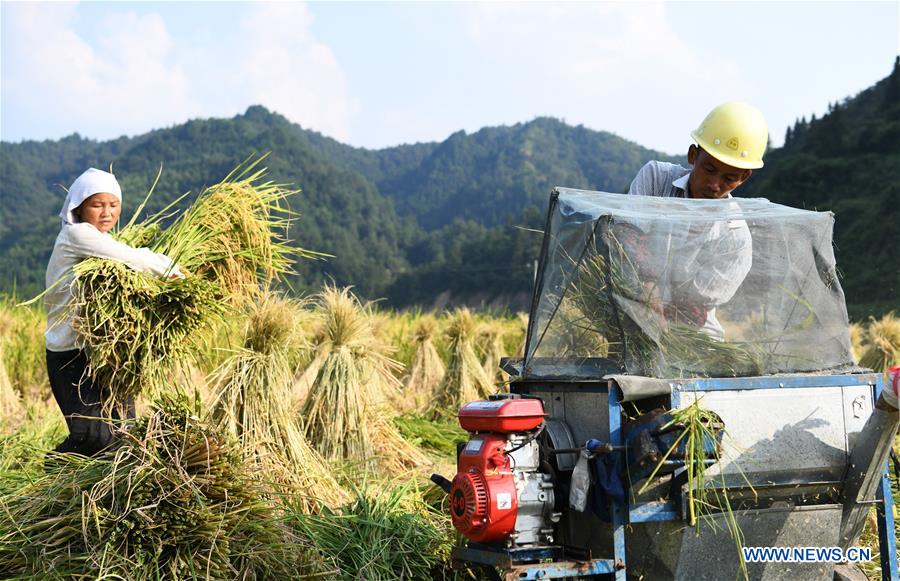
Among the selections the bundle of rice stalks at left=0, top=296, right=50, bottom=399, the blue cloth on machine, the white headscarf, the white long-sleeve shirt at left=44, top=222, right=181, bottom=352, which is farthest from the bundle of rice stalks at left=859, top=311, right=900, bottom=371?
the bundle of rice stalks at left=0, top=296, right=50, bottom=399

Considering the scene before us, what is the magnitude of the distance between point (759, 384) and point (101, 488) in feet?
8.37

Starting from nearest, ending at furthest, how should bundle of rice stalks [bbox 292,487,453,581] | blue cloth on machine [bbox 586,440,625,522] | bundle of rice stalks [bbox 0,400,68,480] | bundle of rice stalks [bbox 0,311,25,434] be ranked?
blue cloth on machine [bbox 586,440,625,522] < bundle of rice stalks [bbox 292,487,453,581] < bundle of rice stalks [bbox 0,400,68,480] < bundle of rice stalks [bbox 0,311,25,434]

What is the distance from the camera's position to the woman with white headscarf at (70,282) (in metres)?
4.51

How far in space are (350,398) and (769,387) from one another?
12.9ft

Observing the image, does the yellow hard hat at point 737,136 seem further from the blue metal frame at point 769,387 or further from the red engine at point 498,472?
the red engine at point 498,472

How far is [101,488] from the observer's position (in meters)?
3.63

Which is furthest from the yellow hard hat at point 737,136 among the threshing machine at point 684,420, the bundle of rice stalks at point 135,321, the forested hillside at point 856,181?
the forested hillside at point 856,181

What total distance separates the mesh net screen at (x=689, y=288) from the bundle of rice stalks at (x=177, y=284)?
1801 mm

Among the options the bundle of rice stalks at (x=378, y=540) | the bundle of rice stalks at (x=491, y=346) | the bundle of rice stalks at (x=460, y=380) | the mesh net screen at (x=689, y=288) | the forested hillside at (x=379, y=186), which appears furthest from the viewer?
the forested hillside at (x=379, y=186)

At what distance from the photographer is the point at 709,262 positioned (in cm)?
380

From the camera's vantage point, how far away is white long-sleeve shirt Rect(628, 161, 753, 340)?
374cm

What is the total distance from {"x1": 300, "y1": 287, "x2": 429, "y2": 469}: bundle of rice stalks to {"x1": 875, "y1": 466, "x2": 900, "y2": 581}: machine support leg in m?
3.57

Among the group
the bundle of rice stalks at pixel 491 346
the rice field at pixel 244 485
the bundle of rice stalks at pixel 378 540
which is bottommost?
the bundle of rice stalks at pixel 378 540

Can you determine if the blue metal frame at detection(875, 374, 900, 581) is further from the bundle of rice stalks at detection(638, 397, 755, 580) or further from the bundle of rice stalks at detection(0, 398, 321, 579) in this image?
the bundle of rice stalks at detection(0, 398, 321, 579)
